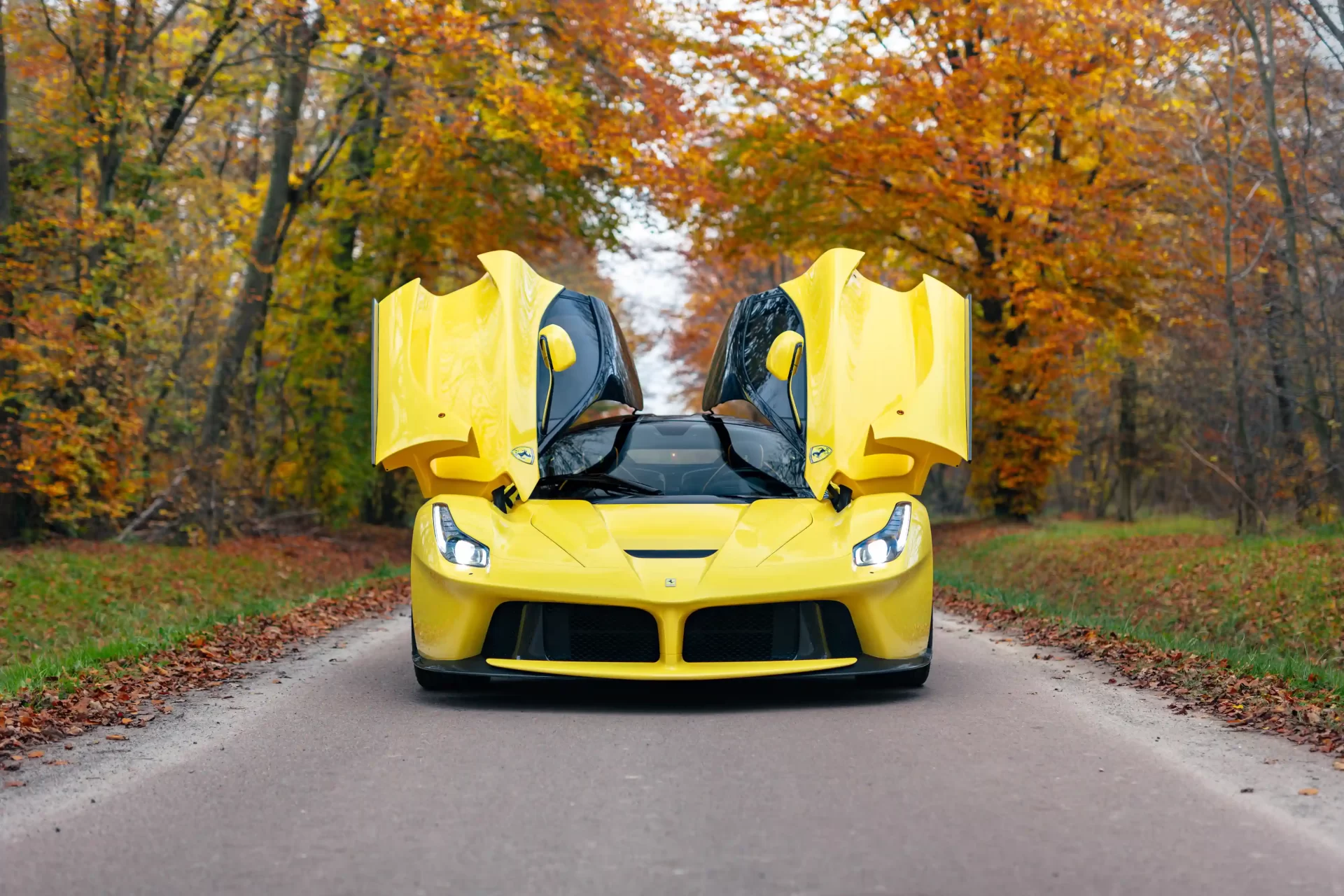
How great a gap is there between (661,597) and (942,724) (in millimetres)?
1380

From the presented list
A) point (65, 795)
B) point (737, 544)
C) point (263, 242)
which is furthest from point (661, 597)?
point (263, 242)

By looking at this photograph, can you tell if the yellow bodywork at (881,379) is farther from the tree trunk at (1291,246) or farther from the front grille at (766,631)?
the tree trunk at (1291,246)

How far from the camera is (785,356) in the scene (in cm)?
782

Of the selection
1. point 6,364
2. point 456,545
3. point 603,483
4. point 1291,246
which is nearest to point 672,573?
point 456,545

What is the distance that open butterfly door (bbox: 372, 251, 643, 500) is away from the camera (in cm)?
742

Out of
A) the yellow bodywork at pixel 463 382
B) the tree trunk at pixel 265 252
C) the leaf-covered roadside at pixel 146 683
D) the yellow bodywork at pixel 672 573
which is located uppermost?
the tree trunk at pixel 265 252

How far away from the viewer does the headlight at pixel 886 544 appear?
22.8 ft

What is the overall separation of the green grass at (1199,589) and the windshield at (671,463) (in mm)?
2967

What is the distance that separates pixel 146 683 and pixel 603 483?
2728 mm

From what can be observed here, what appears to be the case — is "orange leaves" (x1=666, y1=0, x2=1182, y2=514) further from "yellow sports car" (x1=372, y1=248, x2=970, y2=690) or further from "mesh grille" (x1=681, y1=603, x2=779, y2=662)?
"mesh grille" (x1=681, y1=603, x2=779, y2=662)

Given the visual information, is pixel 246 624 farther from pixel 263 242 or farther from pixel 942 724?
pixel 263 242

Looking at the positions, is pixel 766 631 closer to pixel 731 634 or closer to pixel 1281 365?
pixel 731 634

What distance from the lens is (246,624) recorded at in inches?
439

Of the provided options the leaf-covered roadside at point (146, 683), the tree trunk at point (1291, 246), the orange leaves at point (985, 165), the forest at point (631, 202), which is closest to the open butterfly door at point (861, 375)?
the leaf-covered roadside at point (146, 683)
